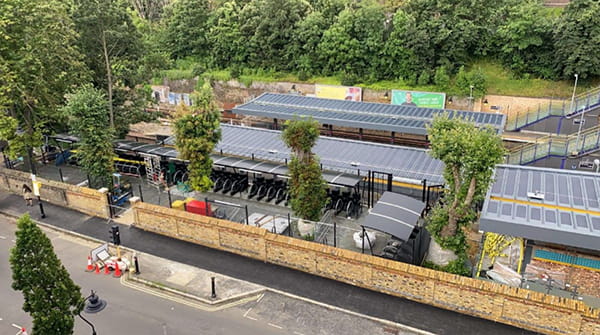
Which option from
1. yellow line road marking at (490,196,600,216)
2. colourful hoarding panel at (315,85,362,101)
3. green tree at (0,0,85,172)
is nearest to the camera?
yellow line road marking at (490,196,600,216)

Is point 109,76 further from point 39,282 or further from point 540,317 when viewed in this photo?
point 540,317

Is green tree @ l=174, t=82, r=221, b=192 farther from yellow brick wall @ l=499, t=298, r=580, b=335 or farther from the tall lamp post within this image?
yellow brick wall @ l=499, t=298, r=580, b=335

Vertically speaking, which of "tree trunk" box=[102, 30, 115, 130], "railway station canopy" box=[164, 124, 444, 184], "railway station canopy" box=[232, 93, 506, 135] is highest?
"tree trunk" box=[102, 30, 115, 130]

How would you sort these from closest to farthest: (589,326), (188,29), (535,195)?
(589,326) → (535,195) → (188,29)

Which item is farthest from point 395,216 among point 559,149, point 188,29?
point 188,29

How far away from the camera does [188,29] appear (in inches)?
2104

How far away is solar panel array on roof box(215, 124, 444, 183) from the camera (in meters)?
21.8

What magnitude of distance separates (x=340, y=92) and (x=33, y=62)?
85.4 feet

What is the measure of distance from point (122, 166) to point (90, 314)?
13.6m

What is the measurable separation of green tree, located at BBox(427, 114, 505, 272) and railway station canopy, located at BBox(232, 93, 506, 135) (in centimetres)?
1177

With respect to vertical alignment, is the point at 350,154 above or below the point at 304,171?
below

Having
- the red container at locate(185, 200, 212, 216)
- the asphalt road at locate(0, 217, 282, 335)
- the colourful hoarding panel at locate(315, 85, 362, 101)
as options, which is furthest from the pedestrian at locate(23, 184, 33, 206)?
the colourful hoarding panel at locate(315, 85, 362, 101)

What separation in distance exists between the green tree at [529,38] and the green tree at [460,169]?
2612 centimetres

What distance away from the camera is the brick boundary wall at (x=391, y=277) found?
1353 cm
